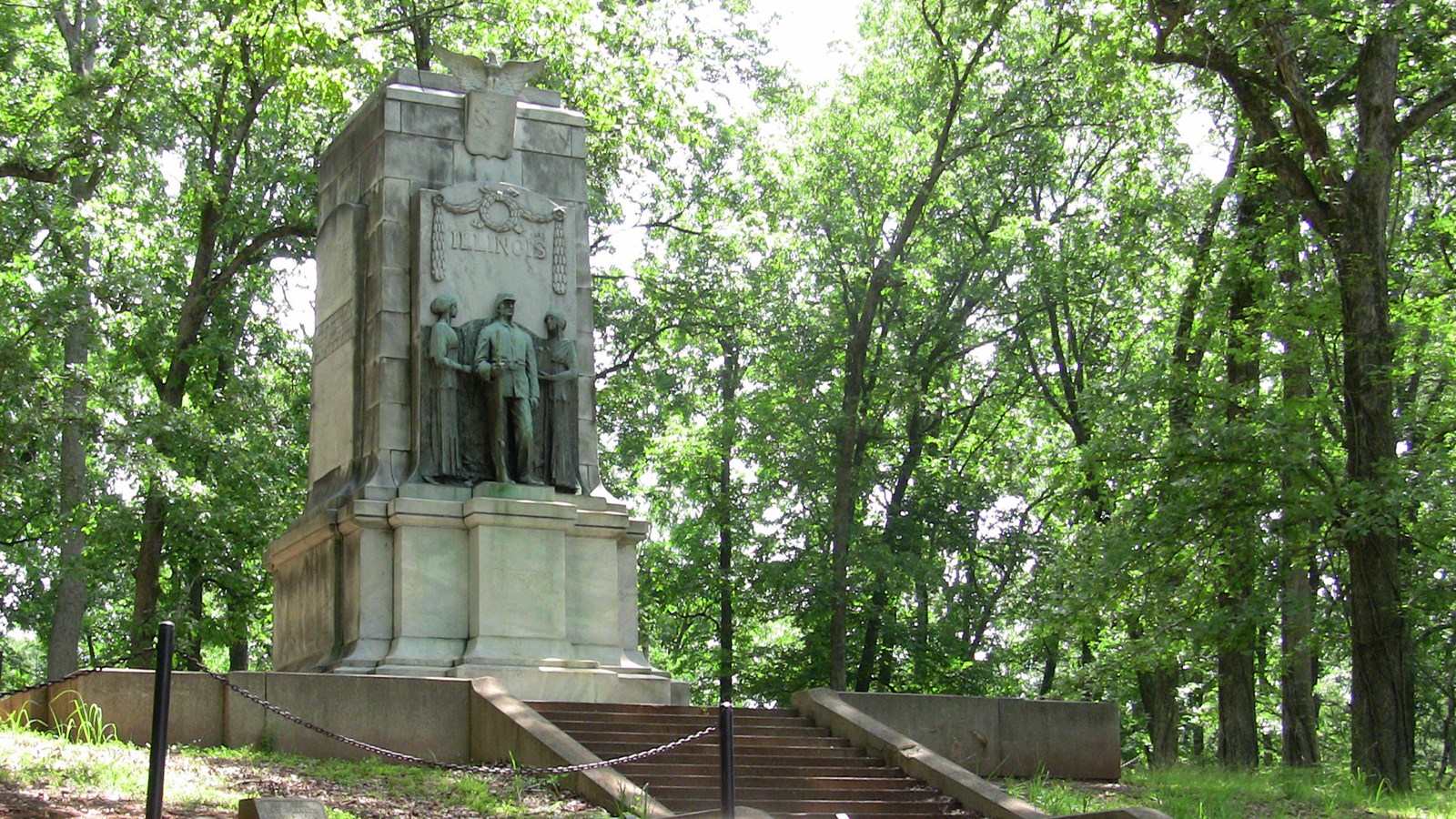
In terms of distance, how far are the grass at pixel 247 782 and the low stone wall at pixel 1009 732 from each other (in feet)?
13.9

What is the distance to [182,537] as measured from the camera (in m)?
24.2

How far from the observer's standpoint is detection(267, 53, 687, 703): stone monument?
14.7 meters

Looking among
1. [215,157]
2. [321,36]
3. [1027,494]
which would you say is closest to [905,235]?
[1027,494]

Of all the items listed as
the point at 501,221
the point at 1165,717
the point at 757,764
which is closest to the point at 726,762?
the point at 757,764

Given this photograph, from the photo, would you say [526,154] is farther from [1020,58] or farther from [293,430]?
[1020,58]

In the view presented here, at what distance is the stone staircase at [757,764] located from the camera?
11.6 meters

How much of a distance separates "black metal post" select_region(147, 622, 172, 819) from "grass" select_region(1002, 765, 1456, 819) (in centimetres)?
614

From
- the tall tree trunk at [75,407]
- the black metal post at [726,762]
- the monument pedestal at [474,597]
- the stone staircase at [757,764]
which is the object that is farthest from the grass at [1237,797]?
the tall tree trunk at [75,407]

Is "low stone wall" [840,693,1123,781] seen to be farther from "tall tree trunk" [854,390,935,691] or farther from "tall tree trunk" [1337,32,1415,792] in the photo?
"tall tree trunk" [854,390,935,691]

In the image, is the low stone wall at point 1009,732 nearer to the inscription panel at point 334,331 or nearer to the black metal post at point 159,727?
the inscription panel at point 334,331

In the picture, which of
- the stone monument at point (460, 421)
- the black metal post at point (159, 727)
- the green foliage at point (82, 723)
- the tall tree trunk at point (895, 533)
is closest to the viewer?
the black metal post at point (159, 727)

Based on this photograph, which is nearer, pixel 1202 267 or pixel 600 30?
pixel 1202 267

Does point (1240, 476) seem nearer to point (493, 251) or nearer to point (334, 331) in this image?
point (493, 251)

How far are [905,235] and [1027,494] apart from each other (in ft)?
19.4
